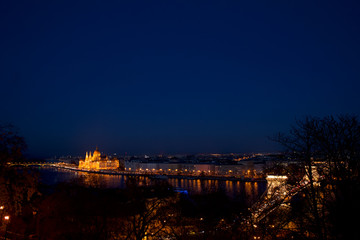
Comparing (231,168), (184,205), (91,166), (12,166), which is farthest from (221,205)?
(91,166)

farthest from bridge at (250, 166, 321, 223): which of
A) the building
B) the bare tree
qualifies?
the building

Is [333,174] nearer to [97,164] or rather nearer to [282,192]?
[282,192]

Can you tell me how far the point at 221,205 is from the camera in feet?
40.2

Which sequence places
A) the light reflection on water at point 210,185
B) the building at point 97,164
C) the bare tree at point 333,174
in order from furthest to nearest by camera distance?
the building at point 97,164, the light reflection on water at point 210,185, the bare tree at point 333,174

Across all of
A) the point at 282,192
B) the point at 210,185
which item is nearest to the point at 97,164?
the point at 210,185

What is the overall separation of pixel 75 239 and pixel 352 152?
5.28 metres

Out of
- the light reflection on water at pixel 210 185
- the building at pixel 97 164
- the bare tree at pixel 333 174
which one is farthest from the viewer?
the building at pixel 97 164

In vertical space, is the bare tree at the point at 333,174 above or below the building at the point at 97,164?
above

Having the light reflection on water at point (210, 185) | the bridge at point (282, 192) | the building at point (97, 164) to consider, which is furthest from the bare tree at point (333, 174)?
the building at point (97, 164)

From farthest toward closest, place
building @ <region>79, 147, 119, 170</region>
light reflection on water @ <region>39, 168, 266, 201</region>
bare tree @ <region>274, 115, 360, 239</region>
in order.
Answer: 1. building @ <region>79, 147, 119, 170</region>
2. light reflection on water @ <region>39, 168, 266, 201</region>
3. bare tree @ <region>274, 115, 360, 239</region>

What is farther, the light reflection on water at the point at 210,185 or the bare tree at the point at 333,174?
the light reflection on water at the point at 210,185

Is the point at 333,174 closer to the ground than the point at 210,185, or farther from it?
farther from it

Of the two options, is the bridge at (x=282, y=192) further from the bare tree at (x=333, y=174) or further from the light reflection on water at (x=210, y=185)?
the light reflection on water at (x=210, y=185)

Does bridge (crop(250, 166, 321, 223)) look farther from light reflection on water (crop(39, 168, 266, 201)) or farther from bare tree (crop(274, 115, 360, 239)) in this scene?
light reflection on water (crop(39, 168, 266, 201))
